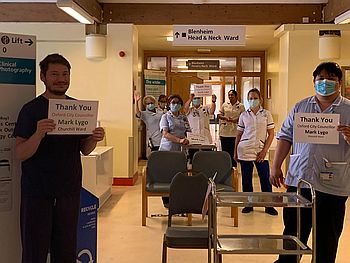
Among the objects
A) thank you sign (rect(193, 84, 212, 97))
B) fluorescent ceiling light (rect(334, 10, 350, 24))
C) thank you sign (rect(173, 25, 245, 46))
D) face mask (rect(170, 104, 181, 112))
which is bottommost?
face mask (rect(170, 104, 181, 112))

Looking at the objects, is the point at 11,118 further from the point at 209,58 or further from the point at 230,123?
the point at 209,58

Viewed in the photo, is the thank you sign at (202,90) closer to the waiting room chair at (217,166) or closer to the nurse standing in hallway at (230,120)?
the nurse standing in hallway at (230,120)

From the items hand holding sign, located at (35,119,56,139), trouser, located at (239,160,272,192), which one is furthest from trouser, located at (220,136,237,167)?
hand holding sign, located at (35,119,56,139)

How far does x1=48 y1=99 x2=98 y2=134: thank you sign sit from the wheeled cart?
82cm

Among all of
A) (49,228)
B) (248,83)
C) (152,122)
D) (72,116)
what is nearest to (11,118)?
(72,116)

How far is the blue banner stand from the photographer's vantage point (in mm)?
3320

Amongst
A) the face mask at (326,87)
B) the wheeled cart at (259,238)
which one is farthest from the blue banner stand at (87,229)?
the face mask at (326,87)

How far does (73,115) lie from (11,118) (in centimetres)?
43

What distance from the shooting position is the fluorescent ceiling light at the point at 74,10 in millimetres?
6188

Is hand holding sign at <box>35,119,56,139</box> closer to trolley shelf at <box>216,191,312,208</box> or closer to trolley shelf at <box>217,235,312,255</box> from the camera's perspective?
trolley shelf at <box>216,191,312,208</box>

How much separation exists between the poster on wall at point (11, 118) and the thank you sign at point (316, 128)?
170 centimetres

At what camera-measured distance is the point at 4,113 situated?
2.97 metres

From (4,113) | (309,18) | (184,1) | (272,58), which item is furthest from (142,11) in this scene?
(4,113)

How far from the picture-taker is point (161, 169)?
5.62 metres
